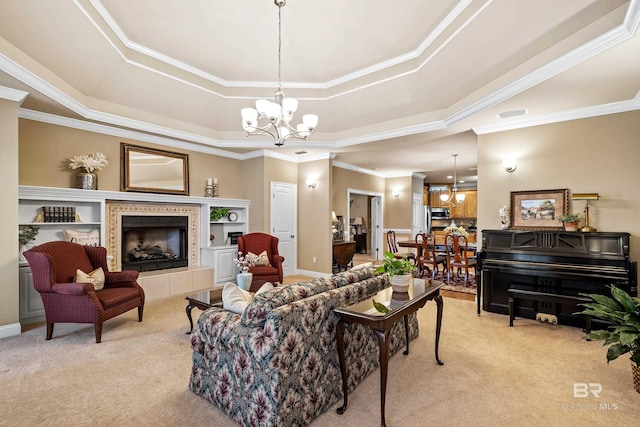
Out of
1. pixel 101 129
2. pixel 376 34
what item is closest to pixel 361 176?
pixel 376 34

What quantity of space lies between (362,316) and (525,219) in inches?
136

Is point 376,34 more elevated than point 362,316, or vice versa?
point 376,34

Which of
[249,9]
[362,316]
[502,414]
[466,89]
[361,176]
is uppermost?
[249,9]

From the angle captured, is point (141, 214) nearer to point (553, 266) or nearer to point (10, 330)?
point (10, 330)

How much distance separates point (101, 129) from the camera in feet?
15.3

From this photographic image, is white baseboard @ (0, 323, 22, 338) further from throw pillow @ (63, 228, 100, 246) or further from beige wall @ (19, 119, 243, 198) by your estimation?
beige wall @ (19, 119, 243, 198)

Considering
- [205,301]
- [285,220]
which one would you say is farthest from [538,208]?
[285,220]

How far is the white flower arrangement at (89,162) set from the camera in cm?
→ 435

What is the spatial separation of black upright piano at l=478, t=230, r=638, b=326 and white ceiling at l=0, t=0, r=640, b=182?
1.55 m

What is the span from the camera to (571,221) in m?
3.81

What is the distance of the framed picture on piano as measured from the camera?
4012mm

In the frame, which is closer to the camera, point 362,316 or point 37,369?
point 362,316

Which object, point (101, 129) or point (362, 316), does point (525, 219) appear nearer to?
point (362, 316)

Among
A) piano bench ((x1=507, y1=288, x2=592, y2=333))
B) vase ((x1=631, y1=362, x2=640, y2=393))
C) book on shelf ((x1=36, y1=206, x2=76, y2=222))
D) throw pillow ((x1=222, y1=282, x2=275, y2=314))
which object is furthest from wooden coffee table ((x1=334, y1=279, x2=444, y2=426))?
book on shelf ((x1=36, y1=206, x2=76, y2=222))
